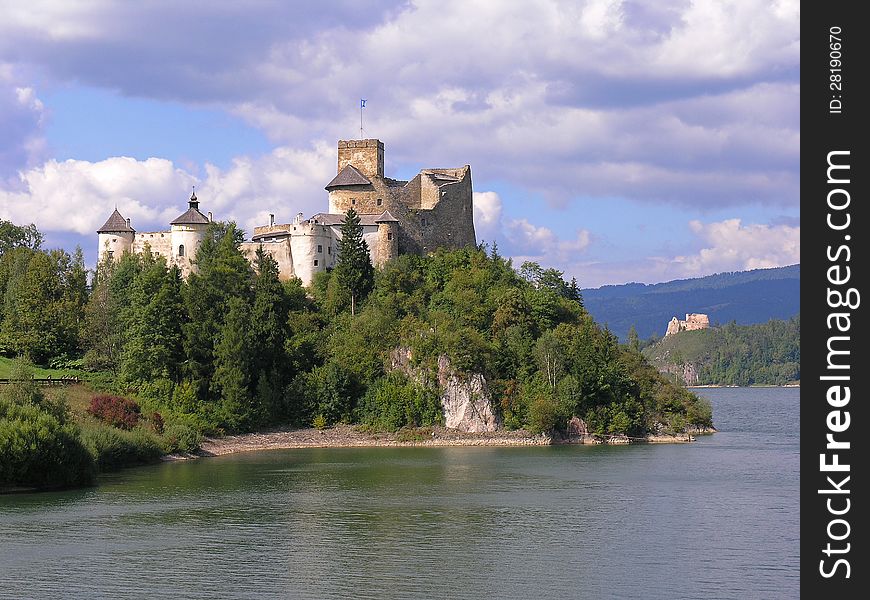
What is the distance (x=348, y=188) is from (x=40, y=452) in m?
39.8

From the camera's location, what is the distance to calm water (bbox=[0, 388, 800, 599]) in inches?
1145

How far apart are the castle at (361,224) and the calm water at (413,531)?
78.2ft

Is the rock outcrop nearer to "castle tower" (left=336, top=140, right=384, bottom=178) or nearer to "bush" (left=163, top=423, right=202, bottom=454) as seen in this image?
"bush" (left=163, top=423, right=202, bottom=454)

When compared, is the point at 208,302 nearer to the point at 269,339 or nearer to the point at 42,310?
the point at 269,339

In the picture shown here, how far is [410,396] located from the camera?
68.6 m

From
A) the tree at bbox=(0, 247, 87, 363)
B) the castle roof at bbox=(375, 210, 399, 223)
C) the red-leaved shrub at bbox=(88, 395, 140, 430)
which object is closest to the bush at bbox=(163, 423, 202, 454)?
the red-leaved shrub at bbox=(88, 395, 140, 430)

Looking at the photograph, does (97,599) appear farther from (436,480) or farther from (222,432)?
(222,432)

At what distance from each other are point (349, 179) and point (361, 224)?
4470mm

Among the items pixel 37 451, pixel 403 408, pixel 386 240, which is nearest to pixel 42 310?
pixel 386 240

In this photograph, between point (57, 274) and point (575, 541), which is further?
point (57, 274)

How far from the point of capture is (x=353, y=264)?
73.4 metres

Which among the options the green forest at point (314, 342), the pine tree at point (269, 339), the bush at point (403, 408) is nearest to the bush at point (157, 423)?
the green forest at point (314, 342)
